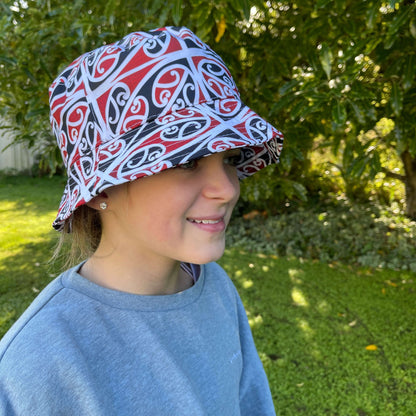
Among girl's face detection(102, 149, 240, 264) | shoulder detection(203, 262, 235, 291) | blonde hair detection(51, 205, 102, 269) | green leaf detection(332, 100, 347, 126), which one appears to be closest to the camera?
girl's face detection(102, 149, 240, 264)

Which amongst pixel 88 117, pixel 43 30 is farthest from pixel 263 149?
pixel 43 30

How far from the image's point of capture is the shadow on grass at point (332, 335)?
282cm

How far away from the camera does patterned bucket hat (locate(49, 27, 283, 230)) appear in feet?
3.00

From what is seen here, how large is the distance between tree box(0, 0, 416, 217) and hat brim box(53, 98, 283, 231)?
4.66 feet

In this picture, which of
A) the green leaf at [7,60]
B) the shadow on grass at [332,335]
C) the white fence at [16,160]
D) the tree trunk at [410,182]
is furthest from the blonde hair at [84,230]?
the white fence at [16,160]

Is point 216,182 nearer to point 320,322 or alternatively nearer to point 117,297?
point 117,297

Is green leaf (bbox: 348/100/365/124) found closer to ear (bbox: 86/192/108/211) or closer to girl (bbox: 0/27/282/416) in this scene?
girl (bbox: 0/27/282/416)

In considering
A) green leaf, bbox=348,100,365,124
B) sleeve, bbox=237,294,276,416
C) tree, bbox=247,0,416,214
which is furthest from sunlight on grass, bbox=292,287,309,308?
sleeve, bbox=237,294,276,416

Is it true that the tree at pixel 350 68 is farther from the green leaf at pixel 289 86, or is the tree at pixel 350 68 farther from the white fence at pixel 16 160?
the white fence at pixel 16 160

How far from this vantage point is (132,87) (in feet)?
3.10

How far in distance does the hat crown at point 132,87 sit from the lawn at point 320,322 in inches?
92.3

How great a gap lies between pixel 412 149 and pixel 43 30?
8.38ft

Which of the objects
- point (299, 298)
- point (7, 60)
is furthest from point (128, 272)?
point (299, 298)

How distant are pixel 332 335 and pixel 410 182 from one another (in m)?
3.10
